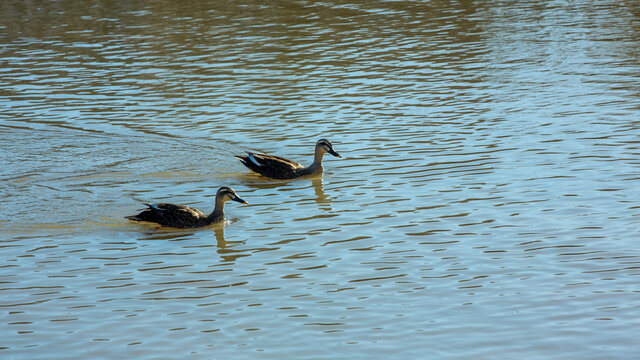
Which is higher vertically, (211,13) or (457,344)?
(211,13)

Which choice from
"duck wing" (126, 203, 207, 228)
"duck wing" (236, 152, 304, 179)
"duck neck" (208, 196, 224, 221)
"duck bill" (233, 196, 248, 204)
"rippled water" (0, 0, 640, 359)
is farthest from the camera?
"duck wing" (236, 152, 304, 179)

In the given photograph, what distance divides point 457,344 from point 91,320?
436cm

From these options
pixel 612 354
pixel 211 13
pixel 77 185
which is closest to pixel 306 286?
pixel 612 354

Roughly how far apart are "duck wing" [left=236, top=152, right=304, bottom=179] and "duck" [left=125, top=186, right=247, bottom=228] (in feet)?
6.98

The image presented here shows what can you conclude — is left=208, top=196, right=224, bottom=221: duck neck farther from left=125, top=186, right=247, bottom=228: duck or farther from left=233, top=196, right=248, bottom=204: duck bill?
left=233, top=196, right=248, bottom=204: duck bill

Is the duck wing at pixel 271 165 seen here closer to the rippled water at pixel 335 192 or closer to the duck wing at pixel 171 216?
the rippled water at pixel 335 192

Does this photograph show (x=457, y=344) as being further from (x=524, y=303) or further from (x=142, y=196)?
(x=142, y=196)

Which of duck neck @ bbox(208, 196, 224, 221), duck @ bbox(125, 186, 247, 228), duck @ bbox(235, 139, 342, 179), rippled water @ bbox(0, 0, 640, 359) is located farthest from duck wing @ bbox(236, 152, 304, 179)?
duck neck @ bbox(208, 196, 224, 221)

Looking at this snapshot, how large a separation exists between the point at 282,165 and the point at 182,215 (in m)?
3.27

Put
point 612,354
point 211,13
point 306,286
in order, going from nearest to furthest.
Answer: point 612,354
point 306,286
point 211,13

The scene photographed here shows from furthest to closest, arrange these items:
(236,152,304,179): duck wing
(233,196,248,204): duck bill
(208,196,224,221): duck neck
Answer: (236,152,304,179): duck wing
(233,196,248,204): duck bill
(208,196,224,221): duck neck

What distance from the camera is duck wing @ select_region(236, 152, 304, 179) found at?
1847 cm

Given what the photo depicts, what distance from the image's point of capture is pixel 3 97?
1008 inches

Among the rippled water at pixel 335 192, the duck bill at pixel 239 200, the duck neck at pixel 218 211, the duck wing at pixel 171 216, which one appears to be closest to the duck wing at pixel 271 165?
the rippled water at pixel 335 192
